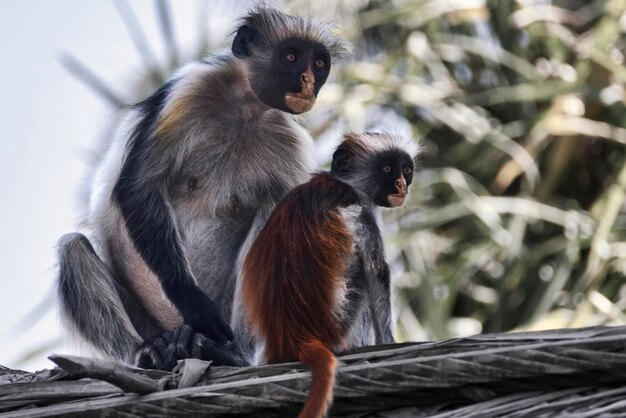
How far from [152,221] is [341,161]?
0.82m

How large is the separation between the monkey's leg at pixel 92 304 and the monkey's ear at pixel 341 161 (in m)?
1.04

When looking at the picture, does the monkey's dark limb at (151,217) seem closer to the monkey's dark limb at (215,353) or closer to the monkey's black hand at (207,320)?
the monkey's black hand at (207,320)

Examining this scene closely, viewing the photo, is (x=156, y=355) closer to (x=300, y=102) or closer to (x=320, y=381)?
(x=300, y=102)

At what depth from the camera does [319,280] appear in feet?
12.8

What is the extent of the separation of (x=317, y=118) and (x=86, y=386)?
6.46 m

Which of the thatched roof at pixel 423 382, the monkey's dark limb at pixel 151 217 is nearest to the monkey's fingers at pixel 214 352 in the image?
the monkey's dark limb at pixel 151 217

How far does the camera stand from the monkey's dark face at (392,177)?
4789 millimetres

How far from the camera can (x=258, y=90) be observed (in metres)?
5.22

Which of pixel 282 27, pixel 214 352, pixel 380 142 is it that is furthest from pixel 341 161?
pixel 214 352

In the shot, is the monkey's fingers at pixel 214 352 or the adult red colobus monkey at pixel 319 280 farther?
the monkey's fingers at pixel 214 352

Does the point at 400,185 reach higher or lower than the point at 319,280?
higher

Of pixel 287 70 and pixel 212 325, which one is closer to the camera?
pixel 212 325

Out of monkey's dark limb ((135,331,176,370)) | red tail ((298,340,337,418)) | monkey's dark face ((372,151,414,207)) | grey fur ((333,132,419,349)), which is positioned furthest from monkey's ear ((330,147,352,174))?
red tail ((298,340,337,418))

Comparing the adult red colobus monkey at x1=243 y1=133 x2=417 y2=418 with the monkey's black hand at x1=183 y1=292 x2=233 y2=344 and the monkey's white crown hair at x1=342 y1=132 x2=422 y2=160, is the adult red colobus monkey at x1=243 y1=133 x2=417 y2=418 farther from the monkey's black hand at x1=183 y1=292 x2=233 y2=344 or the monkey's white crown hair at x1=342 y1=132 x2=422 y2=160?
the monkey's black hand at x1=183 y1=292 x2=233 y2=344
